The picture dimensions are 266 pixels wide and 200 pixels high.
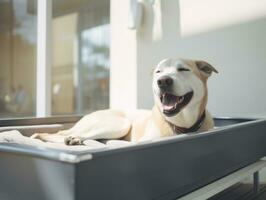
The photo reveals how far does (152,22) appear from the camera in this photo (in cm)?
289

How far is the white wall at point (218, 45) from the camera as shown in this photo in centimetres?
236

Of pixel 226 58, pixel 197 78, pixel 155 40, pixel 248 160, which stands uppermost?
pixel 155 40

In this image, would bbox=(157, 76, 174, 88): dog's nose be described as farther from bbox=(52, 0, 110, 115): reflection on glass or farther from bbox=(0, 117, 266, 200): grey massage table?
bbox=(52, 0, 110, 115): reflection on glass

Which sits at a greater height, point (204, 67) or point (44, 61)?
point (44, 61)

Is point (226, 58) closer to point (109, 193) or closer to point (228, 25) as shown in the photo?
point (228, 25)

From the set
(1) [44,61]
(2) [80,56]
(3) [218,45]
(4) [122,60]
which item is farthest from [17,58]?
(3) [218,45]

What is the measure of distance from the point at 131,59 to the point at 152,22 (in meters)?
0.38

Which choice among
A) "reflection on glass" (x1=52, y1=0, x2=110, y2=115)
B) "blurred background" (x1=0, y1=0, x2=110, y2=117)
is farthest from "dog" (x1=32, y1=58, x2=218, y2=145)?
"blurred background" (x1=0, y1=0, x2=110, y2=117)

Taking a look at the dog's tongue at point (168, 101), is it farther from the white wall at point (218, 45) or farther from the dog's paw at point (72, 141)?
the white wall at point (218, 45)

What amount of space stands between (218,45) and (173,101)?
1225 millimetres

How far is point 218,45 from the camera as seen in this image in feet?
8.34

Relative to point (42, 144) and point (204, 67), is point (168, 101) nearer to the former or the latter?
point (204, 67)

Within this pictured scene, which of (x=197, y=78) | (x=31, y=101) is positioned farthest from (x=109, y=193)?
(x=31, y=101)

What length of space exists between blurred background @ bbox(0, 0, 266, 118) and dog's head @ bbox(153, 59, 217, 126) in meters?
0.92
